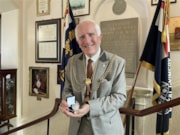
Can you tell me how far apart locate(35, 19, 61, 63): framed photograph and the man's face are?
199cm

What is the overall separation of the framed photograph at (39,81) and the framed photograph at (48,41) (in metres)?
0.16

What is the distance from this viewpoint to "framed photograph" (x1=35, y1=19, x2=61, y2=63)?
11.3 feet

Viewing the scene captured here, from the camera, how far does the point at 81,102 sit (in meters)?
1.47

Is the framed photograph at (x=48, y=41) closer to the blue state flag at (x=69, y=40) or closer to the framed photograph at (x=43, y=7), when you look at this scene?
the framed photograph at (x=43, y=7)

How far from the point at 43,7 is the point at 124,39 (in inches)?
59.3

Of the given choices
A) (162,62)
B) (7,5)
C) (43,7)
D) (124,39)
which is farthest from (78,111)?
→ (7,5)

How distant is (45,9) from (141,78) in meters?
1.84

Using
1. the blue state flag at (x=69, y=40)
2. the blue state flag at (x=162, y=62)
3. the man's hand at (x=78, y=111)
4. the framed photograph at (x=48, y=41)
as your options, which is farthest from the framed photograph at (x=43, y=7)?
the man's hand at (x=78, y=111)

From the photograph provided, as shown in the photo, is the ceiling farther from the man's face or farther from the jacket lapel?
the jacket lapel

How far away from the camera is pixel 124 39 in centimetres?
279

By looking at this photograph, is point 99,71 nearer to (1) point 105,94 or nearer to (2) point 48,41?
(1) point 105,94

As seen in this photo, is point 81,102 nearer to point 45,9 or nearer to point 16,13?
point 45,9

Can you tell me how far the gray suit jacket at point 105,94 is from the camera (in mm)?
1398

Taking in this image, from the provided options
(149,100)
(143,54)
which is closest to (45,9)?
(143,54)
